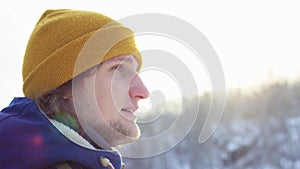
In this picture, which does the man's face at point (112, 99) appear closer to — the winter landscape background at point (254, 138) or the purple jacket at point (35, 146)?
the purple jacket at point (35, 146)

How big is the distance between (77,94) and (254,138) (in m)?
11.4

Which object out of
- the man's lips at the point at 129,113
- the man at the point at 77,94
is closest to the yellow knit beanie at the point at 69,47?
the man at the point at 77,94

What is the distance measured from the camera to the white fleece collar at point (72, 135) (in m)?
0.74

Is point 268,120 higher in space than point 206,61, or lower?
higher

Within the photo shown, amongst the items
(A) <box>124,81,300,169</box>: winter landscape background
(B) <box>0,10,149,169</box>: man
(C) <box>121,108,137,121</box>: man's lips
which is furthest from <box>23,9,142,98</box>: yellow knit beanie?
(A) <box>124,81,300,169</box>: winter landscape background

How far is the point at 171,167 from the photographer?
463 inches

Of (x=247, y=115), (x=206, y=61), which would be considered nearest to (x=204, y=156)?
(x=247, y=115)

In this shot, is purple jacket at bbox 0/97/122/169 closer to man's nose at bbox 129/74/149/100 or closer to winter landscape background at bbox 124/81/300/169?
man's nose at bbox 129/74/149/100

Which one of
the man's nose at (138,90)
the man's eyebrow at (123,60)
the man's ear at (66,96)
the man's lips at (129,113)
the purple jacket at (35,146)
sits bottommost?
the purple jacket at (35,146)

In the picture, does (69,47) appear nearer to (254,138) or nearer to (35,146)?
(35,146)

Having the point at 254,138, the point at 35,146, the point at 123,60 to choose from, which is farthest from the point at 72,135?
the point at 254,138

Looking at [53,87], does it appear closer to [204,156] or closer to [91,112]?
[91,112]

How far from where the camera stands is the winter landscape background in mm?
11188

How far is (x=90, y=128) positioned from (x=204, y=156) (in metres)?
11.0
